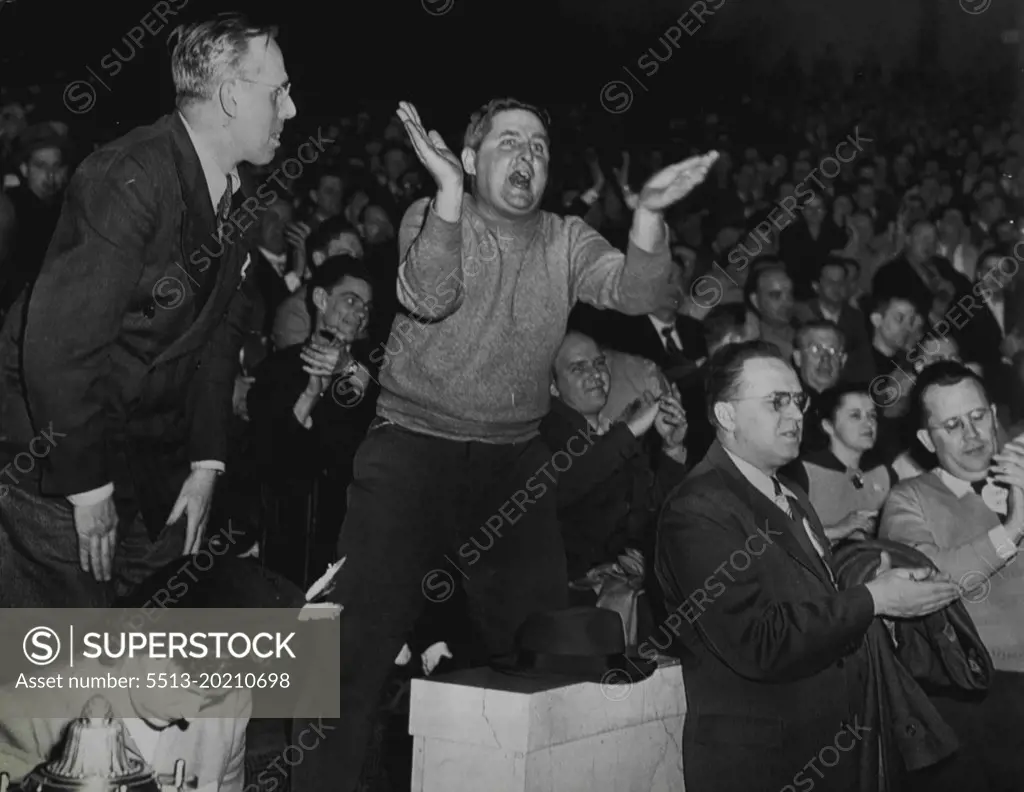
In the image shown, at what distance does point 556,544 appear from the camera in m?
3.94

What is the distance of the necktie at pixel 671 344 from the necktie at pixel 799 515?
1.20m

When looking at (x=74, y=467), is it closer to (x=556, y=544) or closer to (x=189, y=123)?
(x=189, y=123)

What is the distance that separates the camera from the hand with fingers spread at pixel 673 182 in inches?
146

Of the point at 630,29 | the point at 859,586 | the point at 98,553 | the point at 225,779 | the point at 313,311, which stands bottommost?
the point at 225,779

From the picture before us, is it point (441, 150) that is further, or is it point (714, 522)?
point (441, 150)

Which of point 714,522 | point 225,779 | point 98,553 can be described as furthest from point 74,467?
point 714,522

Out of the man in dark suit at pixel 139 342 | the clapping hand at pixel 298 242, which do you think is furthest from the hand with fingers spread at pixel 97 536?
the clapping hand at pixel 298 242

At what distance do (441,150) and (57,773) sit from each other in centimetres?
177

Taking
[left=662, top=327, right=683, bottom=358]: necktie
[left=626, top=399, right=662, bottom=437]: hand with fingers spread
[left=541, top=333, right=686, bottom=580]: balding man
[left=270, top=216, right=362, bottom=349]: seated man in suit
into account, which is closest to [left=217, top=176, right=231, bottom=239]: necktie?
[left=270, top=216, right=362, bottom=349]: seated man in suit

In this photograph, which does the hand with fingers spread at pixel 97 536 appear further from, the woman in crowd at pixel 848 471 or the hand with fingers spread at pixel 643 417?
the woman in crowd at pixel 848 471

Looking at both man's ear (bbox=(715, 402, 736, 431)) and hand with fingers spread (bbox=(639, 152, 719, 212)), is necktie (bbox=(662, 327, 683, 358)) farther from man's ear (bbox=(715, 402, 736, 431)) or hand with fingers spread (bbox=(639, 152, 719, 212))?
man's ear (bbox=(715, 402, 736, 431))

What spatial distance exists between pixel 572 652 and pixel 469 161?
1384mm

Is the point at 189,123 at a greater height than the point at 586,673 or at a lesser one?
greater

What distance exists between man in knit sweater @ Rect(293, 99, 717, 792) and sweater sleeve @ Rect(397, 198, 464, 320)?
1.3 inches
